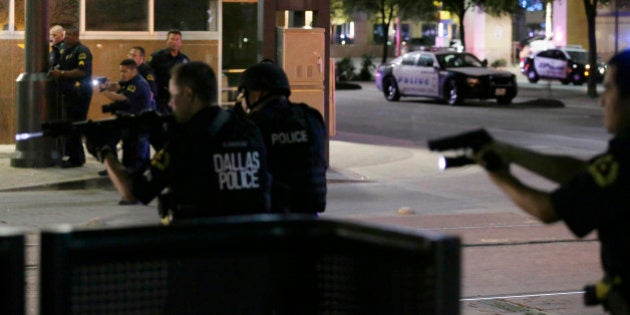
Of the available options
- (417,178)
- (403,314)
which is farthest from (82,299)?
(417,178)

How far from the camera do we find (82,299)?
364cm

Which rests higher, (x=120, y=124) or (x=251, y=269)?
(x=120, y=124)

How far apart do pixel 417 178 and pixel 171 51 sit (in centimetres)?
378

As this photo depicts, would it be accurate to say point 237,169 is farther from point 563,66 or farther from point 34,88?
point 563,66

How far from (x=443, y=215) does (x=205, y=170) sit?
8.12 m

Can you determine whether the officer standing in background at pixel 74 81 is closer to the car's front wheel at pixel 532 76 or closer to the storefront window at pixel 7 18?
the storefront window at pixel 7 18

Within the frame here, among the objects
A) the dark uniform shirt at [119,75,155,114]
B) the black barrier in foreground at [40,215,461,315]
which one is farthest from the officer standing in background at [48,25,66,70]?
the black barrier in foreground at [40,215,461,315]

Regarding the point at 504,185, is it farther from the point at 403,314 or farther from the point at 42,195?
the point at 42,195

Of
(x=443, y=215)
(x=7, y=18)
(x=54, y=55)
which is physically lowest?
(x=443, y=215)

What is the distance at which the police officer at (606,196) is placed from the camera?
392 centimetres

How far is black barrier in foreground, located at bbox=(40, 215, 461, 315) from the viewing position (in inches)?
141

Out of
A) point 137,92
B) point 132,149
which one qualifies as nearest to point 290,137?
point 132,149

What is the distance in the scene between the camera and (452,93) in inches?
1214

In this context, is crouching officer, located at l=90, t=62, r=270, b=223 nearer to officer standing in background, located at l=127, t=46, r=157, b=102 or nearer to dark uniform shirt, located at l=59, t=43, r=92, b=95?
officer standing in background, located at l=127, t=46, r=157, b=102
